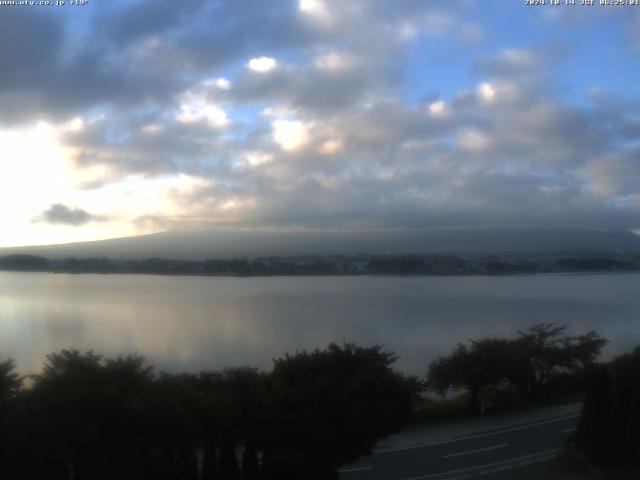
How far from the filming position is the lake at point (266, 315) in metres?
18.5

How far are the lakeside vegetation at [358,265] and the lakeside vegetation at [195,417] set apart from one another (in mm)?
28842

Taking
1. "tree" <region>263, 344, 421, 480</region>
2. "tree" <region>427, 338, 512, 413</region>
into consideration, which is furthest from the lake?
"tree" <region>263, 344, 421, 480</region>

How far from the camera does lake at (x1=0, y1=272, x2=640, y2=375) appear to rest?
1847cm

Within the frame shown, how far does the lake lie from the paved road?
20.4ft

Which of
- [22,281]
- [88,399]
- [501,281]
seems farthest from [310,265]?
[88,399]

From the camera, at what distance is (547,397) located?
644 inches

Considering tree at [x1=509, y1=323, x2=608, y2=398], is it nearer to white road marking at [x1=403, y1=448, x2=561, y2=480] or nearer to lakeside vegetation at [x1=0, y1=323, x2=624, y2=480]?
white road marking at [x1=403, y1=448, x2=561, y2=480]

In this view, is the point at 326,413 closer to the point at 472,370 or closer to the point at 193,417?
the point at 193,417

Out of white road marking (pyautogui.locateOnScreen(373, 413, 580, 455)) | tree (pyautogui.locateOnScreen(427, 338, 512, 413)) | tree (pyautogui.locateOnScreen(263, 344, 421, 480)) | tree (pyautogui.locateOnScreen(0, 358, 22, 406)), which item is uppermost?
tree (pyautogui.locateOnScreen(0, 358, 22, 406))

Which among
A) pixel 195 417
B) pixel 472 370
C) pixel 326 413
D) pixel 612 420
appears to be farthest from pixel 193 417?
pixel 472 370

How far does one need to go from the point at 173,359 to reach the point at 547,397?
9663 millimetres

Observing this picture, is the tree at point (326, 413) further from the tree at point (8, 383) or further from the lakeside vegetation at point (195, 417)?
the tree at point (8, 383)

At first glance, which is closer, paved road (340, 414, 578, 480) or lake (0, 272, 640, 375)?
paved road (340, 414, 578, 480)

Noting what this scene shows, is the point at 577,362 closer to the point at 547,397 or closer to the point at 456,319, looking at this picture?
the point at 547,397
